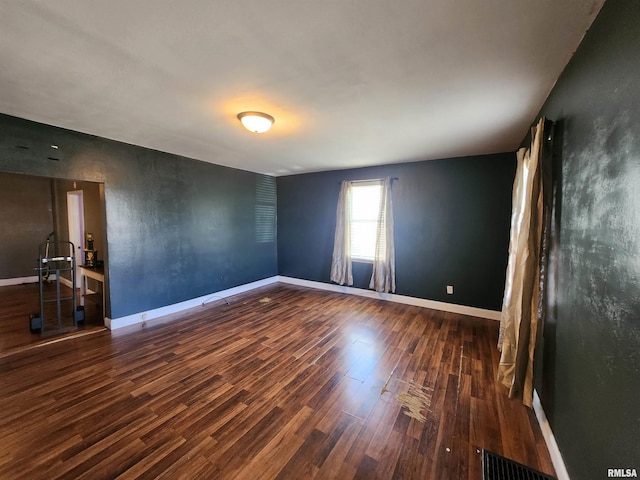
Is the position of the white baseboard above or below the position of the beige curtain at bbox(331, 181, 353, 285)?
below

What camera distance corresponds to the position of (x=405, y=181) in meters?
4.24

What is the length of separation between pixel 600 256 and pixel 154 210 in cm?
441

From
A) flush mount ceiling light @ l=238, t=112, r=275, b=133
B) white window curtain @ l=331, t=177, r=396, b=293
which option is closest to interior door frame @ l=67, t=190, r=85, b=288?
flush mount ceiling light @ l=238, t=112, r=275, b=133

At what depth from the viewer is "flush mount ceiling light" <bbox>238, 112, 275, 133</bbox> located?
2.23 metres

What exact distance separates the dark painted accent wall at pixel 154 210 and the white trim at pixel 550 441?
434 cm

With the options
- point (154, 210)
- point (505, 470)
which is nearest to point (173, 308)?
point (154, 210)

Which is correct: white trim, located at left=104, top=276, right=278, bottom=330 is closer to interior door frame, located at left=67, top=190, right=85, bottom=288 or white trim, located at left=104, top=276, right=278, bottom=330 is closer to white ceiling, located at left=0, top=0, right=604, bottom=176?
white ceiling, located at left=0, top=0, right=604, bottom=176

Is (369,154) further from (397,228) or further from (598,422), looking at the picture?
(598,422)

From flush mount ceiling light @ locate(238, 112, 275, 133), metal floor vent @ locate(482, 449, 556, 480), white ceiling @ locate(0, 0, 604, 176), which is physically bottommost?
metal floor vent @ locate(482, 449, 556, 480)

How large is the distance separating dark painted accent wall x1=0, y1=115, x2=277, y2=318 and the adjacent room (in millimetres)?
29

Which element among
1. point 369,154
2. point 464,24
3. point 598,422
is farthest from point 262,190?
point 598,422

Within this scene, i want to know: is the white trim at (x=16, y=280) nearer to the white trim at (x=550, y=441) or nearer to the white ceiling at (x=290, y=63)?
the white ceiling at (x=290, y=63)

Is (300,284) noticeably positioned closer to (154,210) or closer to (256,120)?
(154,210)

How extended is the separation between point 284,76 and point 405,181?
3059mm
